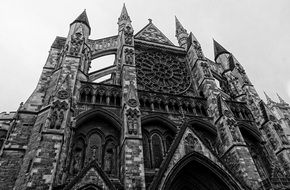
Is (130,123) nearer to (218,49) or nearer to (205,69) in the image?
(205,69)

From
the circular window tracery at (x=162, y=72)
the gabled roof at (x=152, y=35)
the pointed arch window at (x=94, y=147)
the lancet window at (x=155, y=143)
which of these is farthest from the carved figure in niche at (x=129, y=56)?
the gabled roof at (x=152, y=35)

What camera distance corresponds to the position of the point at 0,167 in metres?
11.0

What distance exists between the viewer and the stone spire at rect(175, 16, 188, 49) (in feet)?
77.1

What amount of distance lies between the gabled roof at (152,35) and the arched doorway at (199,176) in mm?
13301

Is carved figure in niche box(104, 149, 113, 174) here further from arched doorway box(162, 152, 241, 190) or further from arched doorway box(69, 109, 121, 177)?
arched doorway box(162, 152, 241, 190)

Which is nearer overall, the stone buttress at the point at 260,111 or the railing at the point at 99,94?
the railing at the point at 99,94

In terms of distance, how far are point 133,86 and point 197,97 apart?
16.9 feet

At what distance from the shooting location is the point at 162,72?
18.7m

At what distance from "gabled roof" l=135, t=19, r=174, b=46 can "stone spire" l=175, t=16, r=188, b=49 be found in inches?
47.9

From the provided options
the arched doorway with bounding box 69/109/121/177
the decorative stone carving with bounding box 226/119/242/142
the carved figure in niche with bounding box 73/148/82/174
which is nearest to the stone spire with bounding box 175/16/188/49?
the decorative stone carving with bounding box 226/119/242/142

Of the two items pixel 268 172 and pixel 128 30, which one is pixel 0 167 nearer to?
pixel 128 30

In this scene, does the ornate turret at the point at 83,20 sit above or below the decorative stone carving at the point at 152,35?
below

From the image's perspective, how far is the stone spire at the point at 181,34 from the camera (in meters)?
23.5

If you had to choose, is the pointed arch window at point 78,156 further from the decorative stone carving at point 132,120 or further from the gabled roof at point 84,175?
the decorative stone carving at point 132,120
